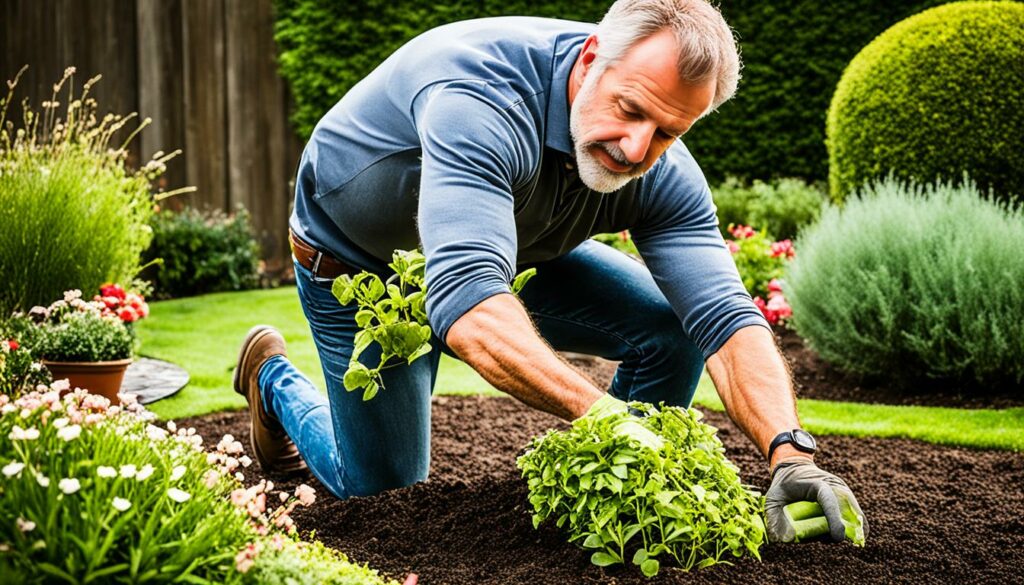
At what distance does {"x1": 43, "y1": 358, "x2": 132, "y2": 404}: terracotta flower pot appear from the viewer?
13.0 ft

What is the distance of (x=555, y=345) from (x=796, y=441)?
3.33 feet

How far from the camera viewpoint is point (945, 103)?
238 inches

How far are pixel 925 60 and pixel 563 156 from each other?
4.58 m

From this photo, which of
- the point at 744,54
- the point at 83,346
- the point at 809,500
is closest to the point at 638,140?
the point at 809,500

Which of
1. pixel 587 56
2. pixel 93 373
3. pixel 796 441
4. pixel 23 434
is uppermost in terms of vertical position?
pixel 587 56

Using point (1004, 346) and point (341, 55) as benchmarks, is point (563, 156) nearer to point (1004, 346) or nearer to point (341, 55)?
point (1004, 346)

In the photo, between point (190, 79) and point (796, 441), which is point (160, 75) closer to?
point (190, 79)

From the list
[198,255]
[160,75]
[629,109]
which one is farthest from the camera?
[160,75]

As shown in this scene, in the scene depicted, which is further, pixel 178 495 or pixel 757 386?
pixel 757 386

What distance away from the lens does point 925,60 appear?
244 inches

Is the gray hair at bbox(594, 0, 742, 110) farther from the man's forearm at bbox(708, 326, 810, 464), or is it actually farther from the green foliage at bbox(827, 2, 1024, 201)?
the green foliage at bbox(827, 2, 1024, 201)

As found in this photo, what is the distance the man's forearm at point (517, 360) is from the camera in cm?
201

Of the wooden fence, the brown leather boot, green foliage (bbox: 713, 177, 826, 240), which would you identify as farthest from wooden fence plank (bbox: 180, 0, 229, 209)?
the brown leather boot

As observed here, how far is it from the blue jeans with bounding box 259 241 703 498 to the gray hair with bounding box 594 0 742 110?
32.7 inches
